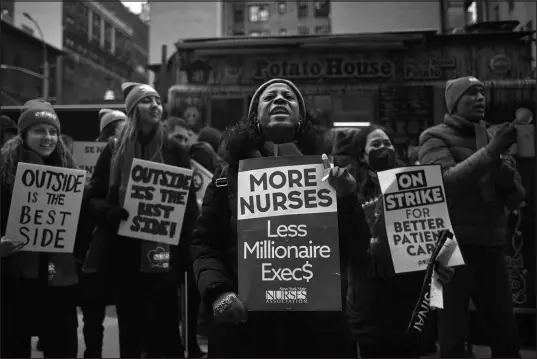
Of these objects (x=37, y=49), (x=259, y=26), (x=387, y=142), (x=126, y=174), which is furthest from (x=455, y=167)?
(x=259, y=26)

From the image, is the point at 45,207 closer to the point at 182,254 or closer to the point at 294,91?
the point at 182,254

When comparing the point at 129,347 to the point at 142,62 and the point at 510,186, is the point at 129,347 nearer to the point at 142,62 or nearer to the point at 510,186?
the point at 510,186

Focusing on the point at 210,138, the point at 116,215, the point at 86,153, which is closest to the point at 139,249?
the point at 116,215

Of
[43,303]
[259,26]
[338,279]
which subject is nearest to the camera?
[338,279]

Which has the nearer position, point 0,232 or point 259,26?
point 0,232

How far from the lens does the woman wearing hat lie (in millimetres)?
3297

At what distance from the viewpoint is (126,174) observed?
11.3 ft

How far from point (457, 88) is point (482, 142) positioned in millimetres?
400

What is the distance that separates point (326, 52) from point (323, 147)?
7945mm

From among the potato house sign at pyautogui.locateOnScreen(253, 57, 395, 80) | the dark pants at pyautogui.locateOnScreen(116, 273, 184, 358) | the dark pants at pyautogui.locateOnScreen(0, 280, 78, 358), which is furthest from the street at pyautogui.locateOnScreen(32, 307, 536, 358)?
the potato house sign at pyautogui.locateOnScreen(253, 57, 395, 80)

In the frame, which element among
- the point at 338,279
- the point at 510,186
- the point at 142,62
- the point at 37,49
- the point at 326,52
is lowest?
the point at 338,279

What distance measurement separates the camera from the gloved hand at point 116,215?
3278 mm

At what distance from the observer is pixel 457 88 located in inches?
141

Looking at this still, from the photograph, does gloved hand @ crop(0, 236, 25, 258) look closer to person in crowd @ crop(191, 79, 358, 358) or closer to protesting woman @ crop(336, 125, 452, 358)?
person in crowd @ crop(191, 79, 358, 358)
